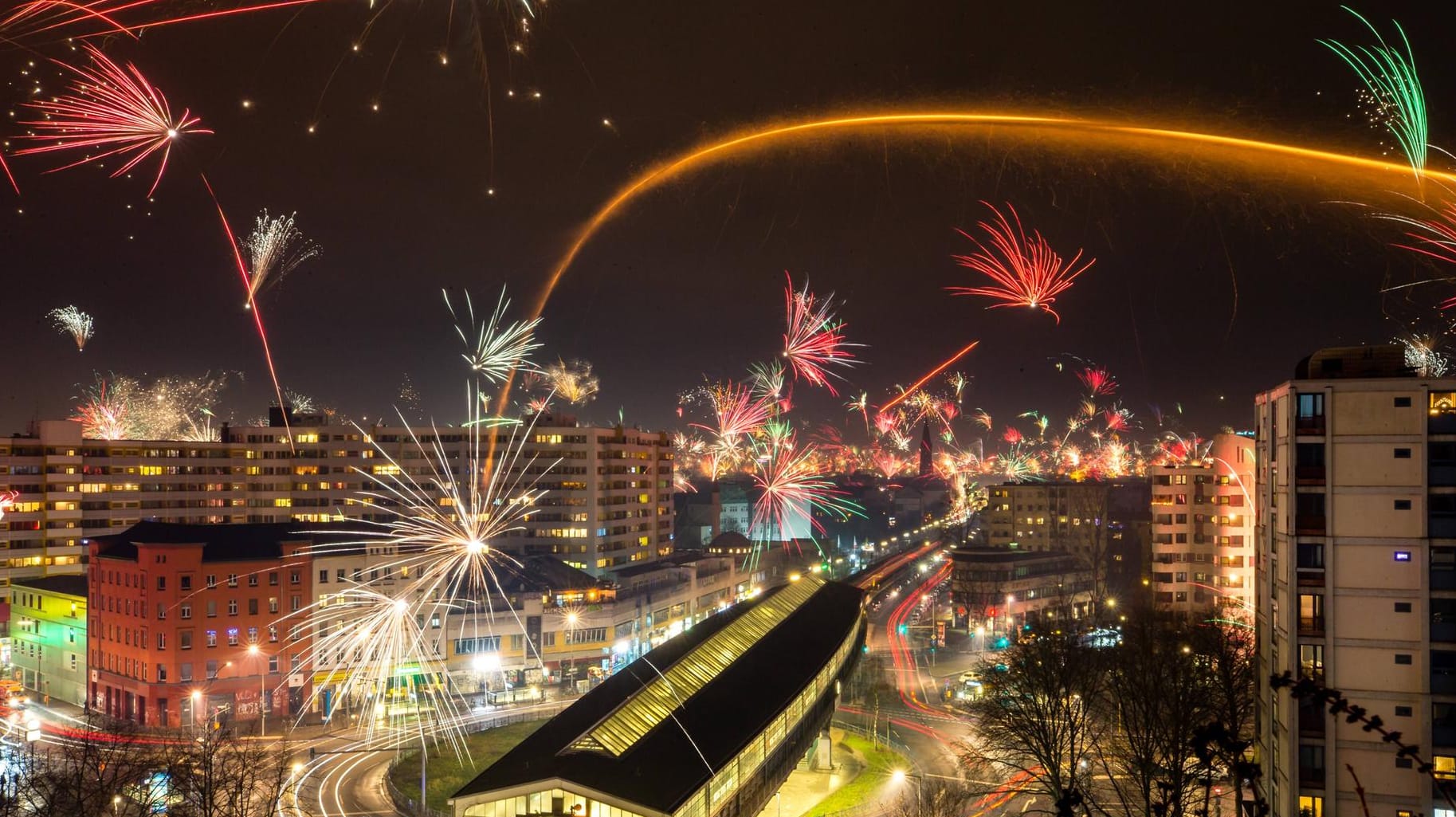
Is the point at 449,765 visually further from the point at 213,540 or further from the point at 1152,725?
the point at 1152,725

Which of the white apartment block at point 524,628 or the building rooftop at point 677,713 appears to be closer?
the building rooftop at point 677,713

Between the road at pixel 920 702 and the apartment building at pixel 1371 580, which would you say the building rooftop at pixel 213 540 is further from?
the apartment building at pixel 1371 580

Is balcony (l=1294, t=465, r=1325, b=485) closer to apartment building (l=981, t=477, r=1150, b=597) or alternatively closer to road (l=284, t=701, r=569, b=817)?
road (l=284, t=701, r=569, b=817)

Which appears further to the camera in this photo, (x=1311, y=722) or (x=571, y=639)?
(x=571, y=639)

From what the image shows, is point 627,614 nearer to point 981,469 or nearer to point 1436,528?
point 1436,528

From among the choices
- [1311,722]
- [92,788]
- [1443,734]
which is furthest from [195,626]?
[1443,734]

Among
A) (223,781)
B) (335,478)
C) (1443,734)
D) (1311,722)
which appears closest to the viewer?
(1443,734)

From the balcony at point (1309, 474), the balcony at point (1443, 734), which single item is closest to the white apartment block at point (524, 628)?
the balcony at point (1309, 474)

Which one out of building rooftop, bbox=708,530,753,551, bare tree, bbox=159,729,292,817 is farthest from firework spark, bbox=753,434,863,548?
bare tree, bbox=159,729,292,817
